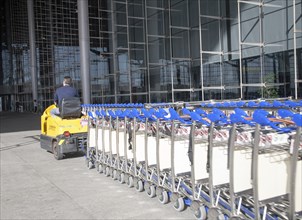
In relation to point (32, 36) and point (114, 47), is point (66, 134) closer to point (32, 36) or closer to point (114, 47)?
point (114, 47)

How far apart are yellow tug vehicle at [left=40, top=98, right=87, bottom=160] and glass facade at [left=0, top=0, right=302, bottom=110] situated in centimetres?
622

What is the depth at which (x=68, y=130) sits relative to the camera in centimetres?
905

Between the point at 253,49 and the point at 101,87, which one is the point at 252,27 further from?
the point at 101,87

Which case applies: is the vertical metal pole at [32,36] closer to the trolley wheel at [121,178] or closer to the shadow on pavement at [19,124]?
the shadow on pavement at [19,124]

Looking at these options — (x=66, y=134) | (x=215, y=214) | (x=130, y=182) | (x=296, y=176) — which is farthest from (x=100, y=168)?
(x=296, y=176)

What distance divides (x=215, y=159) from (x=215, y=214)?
537 millimetres

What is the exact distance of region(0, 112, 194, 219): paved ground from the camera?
4.89m

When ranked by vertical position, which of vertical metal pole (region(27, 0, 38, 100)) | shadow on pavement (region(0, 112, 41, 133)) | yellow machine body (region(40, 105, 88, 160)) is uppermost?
vertical metal pole (region(27, 0, 38, 100))

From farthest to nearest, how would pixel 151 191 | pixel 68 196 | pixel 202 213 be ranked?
pixel 68 196 → pixel 151 191 → pixel 202 213

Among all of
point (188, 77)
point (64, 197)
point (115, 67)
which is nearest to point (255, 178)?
point (64, 197)

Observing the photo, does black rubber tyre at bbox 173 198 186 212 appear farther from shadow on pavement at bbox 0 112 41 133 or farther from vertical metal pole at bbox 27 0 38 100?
vertical metal pole at bbox 27 0 38 100

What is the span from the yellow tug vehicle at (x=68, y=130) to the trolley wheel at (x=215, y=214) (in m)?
5.23

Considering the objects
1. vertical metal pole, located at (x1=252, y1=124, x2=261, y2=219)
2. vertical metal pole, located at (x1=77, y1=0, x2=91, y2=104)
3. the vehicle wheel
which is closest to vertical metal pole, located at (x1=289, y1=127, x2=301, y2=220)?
vertical metal pole, located at (x1=252, y1=124, x2=261, y2=219)

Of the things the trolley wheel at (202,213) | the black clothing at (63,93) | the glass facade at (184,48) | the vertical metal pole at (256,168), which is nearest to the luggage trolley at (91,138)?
the black clothing at (63,93)
